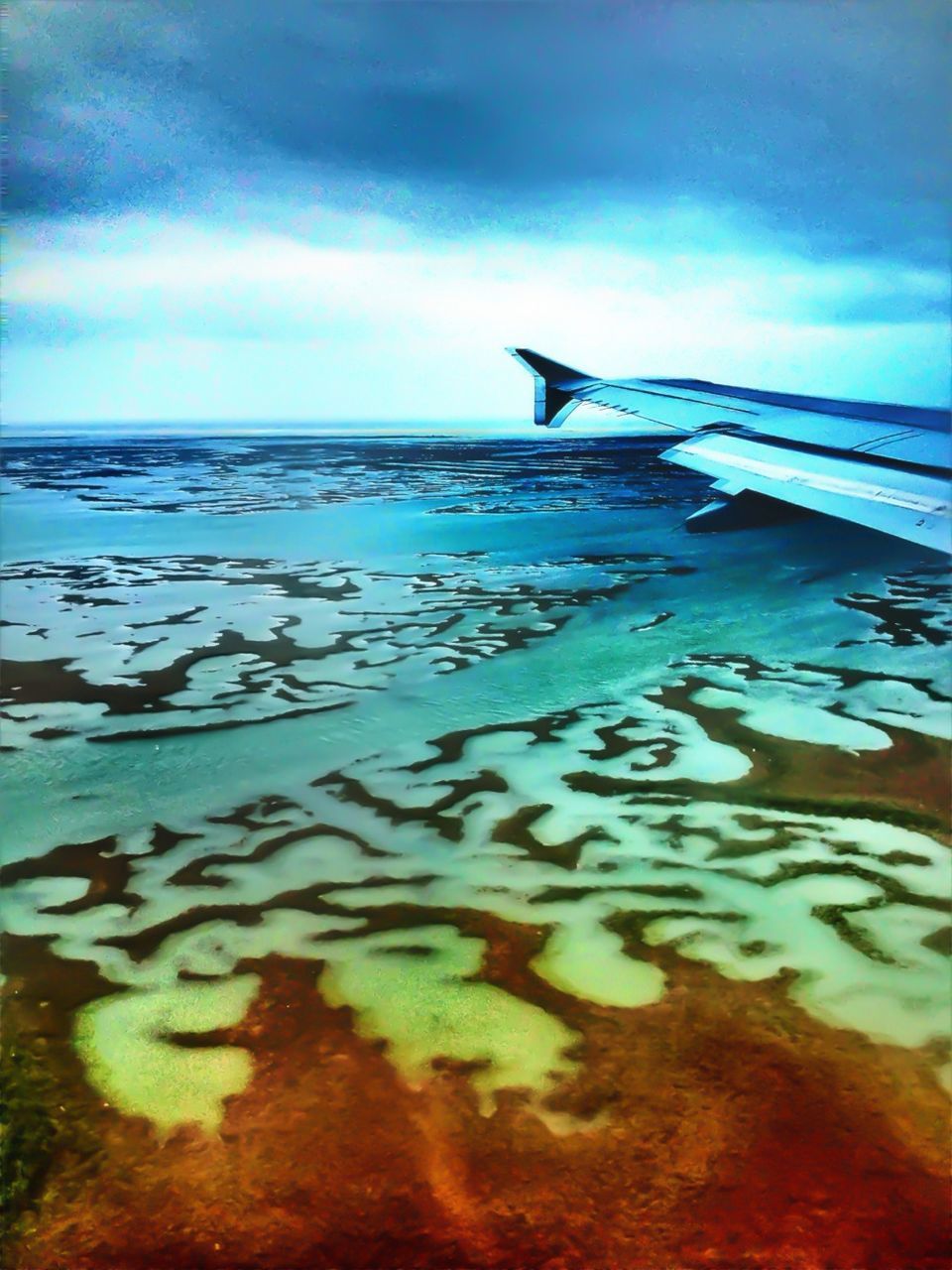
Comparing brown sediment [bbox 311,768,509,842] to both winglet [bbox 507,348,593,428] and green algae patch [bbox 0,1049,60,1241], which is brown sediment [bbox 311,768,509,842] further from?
winglet [bbox 507,348,593,428]

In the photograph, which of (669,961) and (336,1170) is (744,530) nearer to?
(669,961)

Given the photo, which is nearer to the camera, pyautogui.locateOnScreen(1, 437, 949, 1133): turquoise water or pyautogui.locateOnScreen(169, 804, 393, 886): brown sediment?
pyautogui.locateOnScreen(1, 437, 949, 1133): turquoise water

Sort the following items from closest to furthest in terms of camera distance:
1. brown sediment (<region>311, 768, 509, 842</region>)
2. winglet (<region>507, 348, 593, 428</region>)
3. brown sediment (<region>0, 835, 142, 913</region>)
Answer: brown sediment (<region>0, 835, 142, 913</region>) < brown sediment (<region>311, 768, 509, 842</region>) < winglet (<region>507, 348, 593, 428</region>)

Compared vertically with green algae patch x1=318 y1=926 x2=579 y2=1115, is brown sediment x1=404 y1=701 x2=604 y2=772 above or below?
above

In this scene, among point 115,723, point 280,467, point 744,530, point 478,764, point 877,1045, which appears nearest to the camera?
point 877,1045

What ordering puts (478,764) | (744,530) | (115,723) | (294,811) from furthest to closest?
(744,530)
(115,723)
(478,764)
(294,811)

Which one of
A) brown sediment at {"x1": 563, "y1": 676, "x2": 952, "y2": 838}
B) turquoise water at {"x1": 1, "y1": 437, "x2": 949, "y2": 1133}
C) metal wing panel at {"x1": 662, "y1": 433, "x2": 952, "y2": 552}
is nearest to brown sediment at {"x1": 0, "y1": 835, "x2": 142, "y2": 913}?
turquoise water at {"x1": 1, "y1": 437, "x2": 949, "y2": 1133}

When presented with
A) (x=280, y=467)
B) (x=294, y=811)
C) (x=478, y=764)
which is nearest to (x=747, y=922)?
(x=478, y=764)

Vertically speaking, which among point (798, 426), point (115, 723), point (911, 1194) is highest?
point (798, 426)

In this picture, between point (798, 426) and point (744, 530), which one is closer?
point (798, 426)
